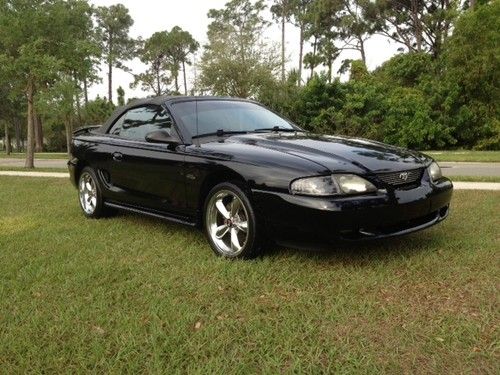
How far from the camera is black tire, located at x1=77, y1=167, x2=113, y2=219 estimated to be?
18.5 feet

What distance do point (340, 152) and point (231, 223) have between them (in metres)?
1.04

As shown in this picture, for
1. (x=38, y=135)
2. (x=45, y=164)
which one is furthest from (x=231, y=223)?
(x=38, y=135)

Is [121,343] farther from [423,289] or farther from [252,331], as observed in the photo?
[423,289]

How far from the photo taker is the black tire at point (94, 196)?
18.5 ft

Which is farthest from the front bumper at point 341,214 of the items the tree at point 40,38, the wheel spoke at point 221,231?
the tree at point 40,38

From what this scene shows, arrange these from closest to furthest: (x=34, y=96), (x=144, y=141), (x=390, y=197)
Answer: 1. (x=390, y=197)
2. (x=144, y=141)
3. (x=34, y=96)

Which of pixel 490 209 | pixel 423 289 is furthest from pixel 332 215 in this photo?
pixel 490 209

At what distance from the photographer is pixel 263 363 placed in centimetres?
238

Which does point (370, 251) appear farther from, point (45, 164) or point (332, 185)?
point (45, 164)

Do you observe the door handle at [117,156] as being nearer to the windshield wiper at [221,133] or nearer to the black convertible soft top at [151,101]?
the black convertible soft top at [151,101]

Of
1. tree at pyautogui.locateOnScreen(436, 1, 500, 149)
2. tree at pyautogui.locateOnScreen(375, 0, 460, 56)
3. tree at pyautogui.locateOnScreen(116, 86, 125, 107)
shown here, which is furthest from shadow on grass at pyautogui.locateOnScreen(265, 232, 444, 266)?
tree at pyautogui.locateOnScreen(116, 86, 125, 107)

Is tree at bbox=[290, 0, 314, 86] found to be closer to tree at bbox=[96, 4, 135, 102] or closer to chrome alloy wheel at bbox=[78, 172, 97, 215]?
tree at bbox=[96, 4, 135, 102]

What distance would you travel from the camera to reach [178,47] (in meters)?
53.4

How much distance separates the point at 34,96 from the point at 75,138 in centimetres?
1229
